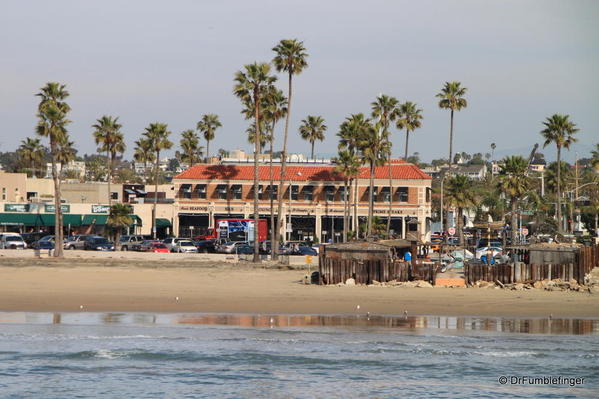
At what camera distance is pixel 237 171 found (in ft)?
324

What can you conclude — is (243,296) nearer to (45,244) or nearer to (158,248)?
(158,248)

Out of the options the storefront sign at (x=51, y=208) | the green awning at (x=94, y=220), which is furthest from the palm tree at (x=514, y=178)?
the storefront sign at (x=51, y=208)

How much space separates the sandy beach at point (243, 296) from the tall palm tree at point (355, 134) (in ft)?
106

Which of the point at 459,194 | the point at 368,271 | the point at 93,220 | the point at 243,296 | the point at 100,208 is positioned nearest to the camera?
the point at 243,296

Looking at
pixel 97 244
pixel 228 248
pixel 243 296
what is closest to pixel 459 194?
pixel 228 248

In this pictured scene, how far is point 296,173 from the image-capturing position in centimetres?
9694

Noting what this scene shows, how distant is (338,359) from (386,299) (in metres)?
12.8

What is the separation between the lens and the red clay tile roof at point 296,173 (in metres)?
95.5

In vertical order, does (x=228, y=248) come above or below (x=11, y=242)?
below

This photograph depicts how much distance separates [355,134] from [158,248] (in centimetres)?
2352

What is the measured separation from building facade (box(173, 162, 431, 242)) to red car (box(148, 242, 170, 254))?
71.7 feet

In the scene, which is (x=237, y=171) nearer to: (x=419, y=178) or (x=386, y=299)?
(x=419, y=178)

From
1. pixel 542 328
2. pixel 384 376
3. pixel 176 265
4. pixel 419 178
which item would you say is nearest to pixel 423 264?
pixel 542 328

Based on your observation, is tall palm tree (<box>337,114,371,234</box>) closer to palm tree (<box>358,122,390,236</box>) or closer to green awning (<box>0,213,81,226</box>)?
palm tree (<box>358,122,390,236</box>)
